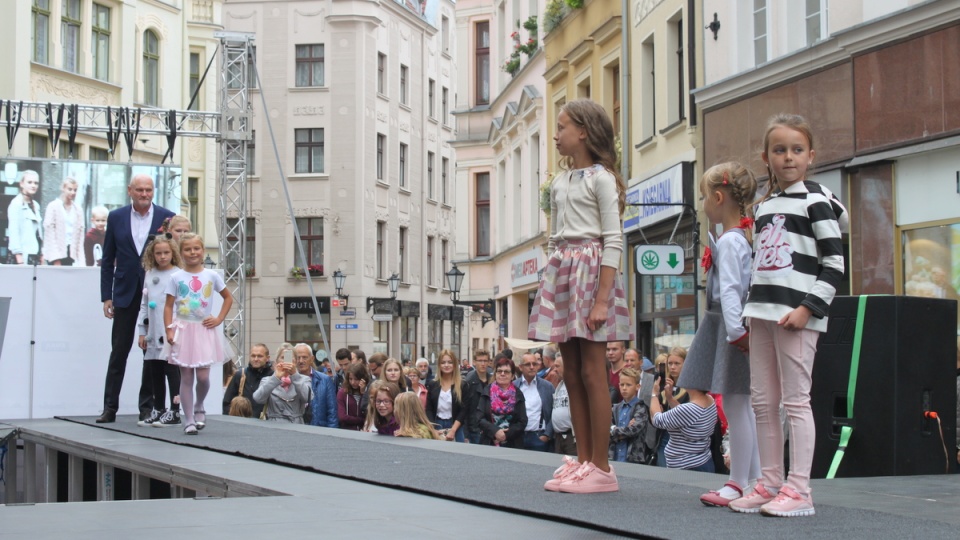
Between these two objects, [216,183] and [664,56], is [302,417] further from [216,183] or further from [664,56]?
[216,183]

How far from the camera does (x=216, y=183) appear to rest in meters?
48.1

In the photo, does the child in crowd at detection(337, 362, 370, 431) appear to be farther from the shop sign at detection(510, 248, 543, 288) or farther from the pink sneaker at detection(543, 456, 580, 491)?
Result: the shop sign at detection(510, 248, 543, 288)

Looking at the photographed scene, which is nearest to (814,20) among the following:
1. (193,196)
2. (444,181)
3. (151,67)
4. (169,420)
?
(169,420)

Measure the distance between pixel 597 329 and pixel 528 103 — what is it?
26.4 m

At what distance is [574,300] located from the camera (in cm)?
627

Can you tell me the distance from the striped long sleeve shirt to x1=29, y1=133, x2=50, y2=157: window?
3348cm

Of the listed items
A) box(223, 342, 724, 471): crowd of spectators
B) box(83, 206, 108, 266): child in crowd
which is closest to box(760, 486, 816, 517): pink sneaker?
box(223, 342, 724, 471): crowd of spectators

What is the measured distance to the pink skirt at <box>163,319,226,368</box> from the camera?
1023 centimetres

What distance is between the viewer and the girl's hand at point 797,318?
5441 millimetres

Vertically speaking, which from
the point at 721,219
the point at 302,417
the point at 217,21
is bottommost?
the point at 302,417

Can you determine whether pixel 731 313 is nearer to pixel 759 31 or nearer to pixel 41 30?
pixel 759 31

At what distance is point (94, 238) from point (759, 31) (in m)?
10.7

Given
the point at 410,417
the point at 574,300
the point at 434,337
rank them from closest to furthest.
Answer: the point at 574,300 → the point at 410,417 → the point at 434,337

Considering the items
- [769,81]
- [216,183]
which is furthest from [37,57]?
[769,81]
